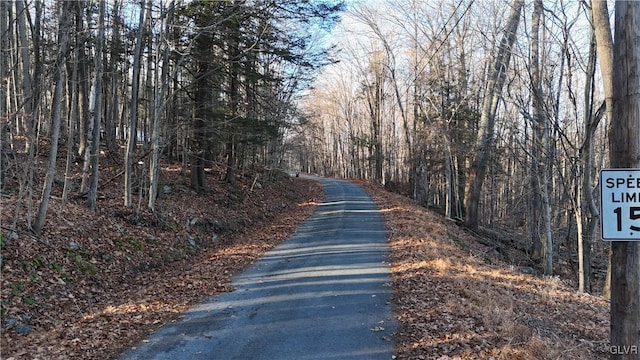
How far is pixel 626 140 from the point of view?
3.72 m

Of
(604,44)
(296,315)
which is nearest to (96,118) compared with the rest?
(296,315)

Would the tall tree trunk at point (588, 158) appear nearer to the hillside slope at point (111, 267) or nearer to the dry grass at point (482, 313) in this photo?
the dry grass at point (482, 313)

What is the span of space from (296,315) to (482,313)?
2912 mm

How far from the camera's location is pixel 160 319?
21.4 ft

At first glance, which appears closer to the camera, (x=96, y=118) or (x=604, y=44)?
(x=604, y=44)

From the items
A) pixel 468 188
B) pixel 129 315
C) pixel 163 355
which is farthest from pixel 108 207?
pixel 468 188

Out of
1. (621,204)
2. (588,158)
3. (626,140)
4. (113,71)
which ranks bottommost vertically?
(621,204)

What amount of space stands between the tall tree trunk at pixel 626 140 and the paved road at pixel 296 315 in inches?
103

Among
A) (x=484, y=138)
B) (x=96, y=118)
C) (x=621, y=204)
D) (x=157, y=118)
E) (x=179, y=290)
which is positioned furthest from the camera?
(x=484, y=138)

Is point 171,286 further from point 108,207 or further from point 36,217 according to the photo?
point 108,207

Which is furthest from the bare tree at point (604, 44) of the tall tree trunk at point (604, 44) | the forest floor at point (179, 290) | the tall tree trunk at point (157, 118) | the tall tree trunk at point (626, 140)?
the tall tree trunk at point (157, 118)

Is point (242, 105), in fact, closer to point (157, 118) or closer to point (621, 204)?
point (157, 118)

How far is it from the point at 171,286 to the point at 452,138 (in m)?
18.5

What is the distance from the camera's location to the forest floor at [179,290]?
18.4ft
